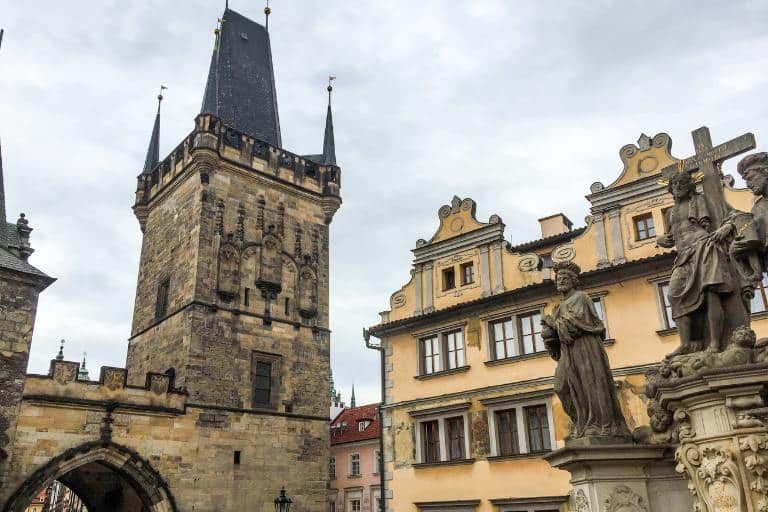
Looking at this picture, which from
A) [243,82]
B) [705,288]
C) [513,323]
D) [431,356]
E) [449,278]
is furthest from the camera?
[243,82]

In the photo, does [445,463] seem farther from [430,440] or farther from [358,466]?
[358,466]

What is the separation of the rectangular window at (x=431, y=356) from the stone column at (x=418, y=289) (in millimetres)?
858

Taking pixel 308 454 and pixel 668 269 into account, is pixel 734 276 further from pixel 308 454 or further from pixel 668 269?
pixel 308 454

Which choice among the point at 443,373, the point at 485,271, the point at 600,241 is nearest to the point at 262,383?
the point at 443,373

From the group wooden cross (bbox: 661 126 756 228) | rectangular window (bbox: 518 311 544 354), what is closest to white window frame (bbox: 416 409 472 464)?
rectangular window (bbox: 518 311 544 354)

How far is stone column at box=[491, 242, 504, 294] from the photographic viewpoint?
17047 millimetres

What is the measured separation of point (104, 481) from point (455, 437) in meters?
13.4

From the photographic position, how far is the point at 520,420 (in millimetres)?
15570

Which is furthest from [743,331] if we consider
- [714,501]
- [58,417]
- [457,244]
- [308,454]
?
[308,454]

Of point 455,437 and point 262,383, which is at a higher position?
point 262,383

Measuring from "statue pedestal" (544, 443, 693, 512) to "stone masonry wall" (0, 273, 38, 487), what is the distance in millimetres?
16857

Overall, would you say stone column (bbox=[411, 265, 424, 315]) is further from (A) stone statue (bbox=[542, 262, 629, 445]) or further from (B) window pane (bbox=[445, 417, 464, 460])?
(A) stone statue (bbox=[542, 262, 629, 445])

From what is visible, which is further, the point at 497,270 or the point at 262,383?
the point at 262,383

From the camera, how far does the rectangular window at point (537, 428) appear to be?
1512cm
